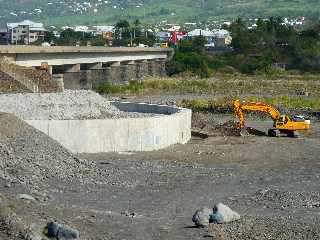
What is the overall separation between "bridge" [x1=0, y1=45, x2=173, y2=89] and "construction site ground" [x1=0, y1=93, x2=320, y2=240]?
30.6 m

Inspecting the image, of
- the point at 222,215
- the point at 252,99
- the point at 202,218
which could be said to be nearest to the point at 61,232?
the point at 202,218

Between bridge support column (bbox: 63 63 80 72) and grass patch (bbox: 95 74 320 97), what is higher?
bridge support column (bbox: 63 63 80 72)

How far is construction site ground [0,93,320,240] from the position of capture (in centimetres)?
2322

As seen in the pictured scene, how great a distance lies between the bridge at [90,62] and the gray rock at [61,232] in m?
46.8

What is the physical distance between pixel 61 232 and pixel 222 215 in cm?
495

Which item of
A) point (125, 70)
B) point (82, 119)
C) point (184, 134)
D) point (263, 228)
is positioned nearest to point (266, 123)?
point (184, 134)

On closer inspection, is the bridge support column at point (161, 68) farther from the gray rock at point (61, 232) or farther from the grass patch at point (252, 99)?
the gray rock at point (61, 232)

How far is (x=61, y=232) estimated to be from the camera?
2133 cm

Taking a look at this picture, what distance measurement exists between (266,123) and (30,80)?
52.8ft

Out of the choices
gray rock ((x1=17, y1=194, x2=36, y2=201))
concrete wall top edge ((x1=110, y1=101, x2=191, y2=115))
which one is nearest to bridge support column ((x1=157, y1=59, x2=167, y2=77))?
concrete wall top edge ((x1=110, y1=101, x2=191, y2=115))

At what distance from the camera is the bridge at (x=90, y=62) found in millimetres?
72812

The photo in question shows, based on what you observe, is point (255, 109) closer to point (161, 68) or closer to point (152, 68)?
point (152, 68)

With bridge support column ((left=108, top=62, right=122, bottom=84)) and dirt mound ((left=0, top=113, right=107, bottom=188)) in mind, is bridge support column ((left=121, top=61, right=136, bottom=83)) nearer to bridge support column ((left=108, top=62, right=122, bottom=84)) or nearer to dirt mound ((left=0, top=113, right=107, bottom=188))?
bridge support column ((left=108, top=62, right=122, bottom=84))

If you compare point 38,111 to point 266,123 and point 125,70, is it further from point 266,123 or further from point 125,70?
point 125,70
